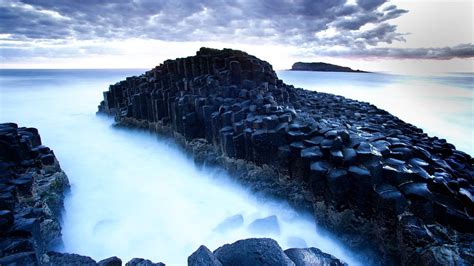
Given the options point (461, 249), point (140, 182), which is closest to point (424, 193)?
point (461, 249)

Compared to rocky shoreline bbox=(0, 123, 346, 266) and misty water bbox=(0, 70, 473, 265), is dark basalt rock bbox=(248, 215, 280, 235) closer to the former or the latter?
misty water bbox=(0, 70, 473, 265)

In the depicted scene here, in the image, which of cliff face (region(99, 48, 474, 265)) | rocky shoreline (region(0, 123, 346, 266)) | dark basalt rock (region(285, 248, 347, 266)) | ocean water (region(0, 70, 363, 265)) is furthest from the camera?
ocean water (region(0, 70, 363, 265))

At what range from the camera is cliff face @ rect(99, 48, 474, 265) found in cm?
315

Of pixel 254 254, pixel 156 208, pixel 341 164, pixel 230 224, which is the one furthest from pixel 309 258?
pixel 156 208

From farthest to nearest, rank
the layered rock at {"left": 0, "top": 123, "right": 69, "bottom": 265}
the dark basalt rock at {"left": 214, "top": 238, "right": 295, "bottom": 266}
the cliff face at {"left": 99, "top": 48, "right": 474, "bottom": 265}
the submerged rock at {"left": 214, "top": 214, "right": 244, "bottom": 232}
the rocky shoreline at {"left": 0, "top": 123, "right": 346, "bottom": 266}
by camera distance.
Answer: the submerged rock at {"left": 214, "top": 214, "right": 244, "bottom": 232}, the cliff face at {"left": 99, "top": 48, "right": 474, "bottom": 265}, the layered rock at {"left": 0, "top": 123, "right": 69, "bottom": 265}, the rocky shoreline at {"left": 0, "top": 123, "right": 346, "bottom": 266}, the dark basalt rock at {"left": 214, "top": 238, "right": 295, "bottom": 266}

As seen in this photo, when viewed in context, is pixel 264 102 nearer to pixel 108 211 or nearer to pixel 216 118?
pixel 216 118

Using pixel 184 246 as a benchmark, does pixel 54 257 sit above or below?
above

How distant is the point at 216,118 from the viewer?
6.14 m

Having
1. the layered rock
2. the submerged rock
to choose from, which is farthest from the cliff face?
the layered rock

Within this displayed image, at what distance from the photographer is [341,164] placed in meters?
3.83

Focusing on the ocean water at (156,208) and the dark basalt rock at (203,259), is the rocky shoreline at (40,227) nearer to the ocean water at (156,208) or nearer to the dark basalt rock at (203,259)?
the dark basalt rock at (203,259)

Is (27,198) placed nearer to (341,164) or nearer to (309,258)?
(309,258)

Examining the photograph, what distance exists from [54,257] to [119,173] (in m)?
4.64

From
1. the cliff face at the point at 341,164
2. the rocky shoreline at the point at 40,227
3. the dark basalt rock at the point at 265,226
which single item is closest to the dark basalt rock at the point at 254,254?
the rocky shoreline at the point at 40,227
